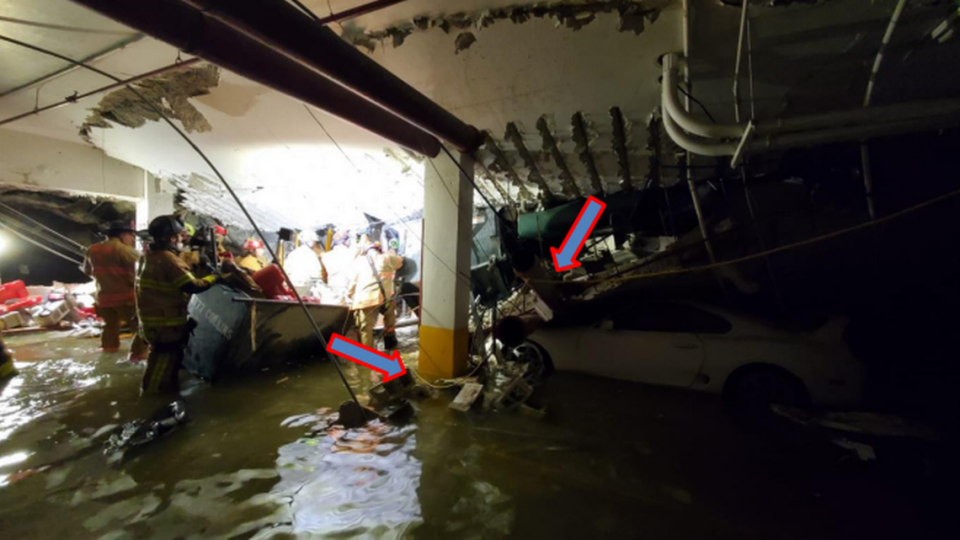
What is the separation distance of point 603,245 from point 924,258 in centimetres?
504

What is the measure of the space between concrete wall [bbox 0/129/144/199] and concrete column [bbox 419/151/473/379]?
750 centimetres

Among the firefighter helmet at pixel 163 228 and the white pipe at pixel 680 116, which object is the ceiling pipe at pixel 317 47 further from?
the firefighter helmet at pixel 163 228

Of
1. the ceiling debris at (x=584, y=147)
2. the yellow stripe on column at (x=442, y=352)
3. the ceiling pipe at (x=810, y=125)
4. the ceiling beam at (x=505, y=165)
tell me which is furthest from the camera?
the ceiling beam at (x=505, y=165)

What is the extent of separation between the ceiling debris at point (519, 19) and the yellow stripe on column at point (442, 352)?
3.23m

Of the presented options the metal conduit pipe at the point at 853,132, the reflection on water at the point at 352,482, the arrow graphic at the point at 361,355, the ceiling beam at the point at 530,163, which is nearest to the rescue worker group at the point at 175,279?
the arrow graphic at the point at 361,355

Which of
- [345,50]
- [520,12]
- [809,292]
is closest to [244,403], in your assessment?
[345,50]

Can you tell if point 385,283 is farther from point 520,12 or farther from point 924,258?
point 924,258

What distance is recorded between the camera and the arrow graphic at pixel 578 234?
5340 mm

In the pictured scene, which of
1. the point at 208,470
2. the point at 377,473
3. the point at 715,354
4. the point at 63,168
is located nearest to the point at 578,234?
the point at 715,354

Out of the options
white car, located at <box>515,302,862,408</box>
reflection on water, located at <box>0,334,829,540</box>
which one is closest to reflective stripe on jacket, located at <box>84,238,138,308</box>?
reflection on water, located at <box>0,334,829,540</box>

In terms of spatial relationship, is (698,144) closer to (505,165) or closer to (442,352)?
(505,165)

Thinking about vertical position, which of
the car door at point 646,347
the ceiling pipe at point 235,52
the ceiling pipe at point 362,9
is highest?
the ceiling pipe at point 362,9

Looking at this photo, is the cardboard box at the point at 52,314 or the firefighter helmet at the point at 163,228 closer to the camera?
the firefighter helmet at the point at 163,228

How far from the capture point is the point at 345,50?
2.47 meters
